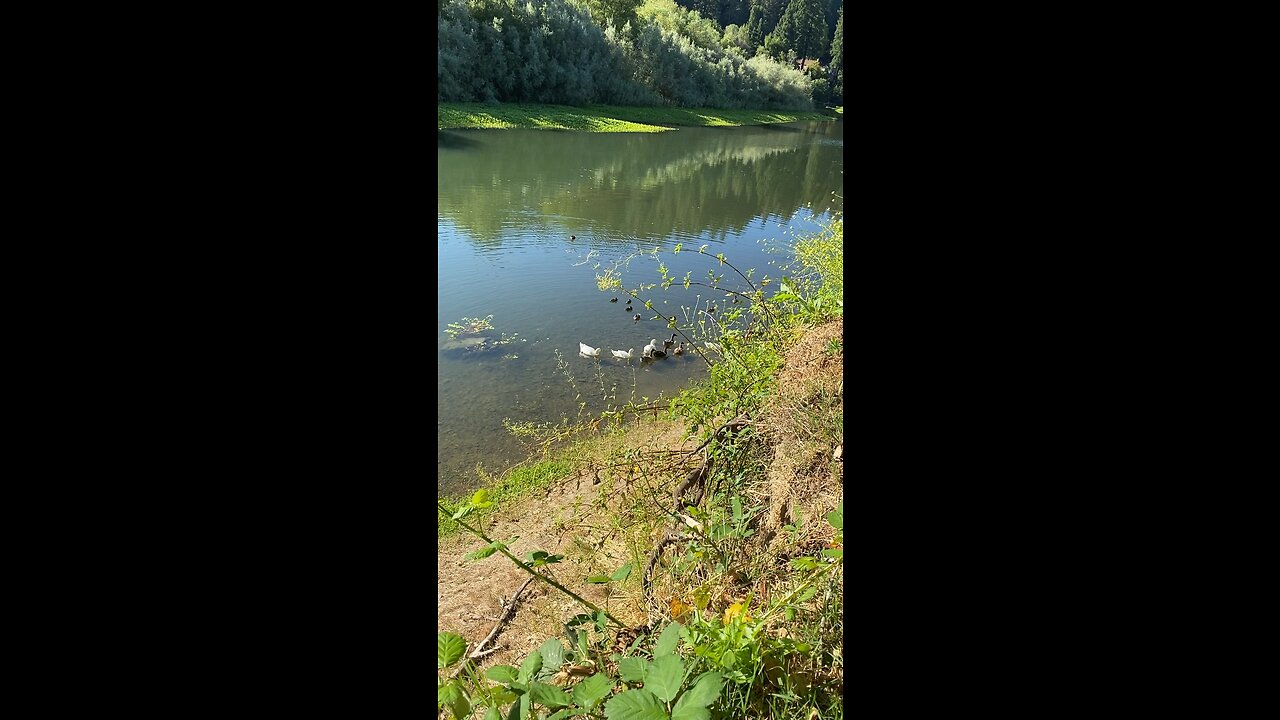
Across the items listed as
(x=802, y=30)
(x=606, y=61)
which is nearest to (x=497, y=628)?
(x=606, y=61)

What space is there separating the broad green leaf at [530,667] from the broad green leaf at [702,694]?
365 millimetres

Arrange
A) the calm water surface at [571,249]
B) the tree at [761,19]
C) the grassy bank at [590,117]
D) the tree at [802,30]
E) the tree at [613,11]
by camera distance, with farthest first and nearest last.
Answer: the tree at [761,19], the tree at [802,30], the tree at [613,11], the grassy bank at [590,117], the calm water surface at [571,249]

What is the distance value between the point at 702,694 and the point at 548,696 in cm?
27

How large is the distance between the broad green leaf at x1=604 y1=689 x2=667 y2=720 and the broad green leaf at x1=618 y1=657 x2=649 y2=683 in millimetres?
93

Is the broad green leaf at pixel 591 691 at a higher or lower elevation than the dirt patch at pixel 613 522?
higher

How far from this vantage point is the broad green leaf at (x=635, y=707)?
3.89 ft

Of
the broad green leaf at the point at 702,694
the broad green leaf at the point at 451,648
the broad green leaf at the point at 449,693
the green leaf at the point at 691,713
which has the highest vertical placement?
the green leaf at the point at 691,713

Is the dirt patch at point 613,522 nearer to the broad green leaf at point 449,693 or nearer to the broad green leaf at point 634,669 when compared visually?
the broad green leaf at point 634,669

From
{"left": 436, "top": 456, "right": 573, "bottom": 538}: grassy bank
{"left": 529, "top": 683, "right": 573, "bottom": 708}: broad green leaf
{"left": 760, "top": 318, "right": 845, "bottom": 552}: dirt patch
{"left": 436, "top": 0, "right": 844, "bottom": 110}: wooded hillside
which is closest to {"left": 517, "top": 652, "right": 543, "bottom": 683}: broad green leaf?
{"left": 529, "top": 683, "right": 573, "bottom": 708}: broad green leaf

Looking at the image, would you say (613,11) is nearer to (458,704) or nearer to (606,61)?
(606,61)

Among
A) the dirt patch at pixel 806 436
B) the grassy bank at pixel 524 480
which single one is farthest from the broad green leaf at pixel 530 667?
the grassy bank at pixel 524 480

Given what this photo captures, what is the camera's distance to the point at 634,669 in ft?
4.50
